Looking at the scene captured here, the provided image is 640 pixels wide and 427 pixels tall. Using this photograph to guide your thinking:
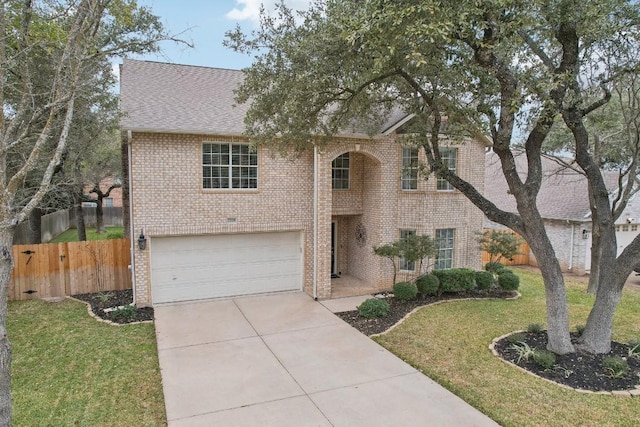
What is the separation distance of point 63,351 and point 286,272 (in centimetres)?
666

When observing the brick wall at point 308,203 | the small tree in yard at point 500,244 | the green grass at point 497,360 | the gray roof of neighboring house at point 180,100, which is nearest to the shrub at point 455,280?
the green grass at point 497,360

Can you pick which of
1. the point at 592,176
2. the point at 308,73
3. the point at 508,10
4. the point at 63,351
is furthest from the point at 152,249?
the point at 592,176

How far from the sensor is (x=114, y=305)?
11.5 m

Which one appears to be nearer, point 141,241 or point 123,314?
point 123,314

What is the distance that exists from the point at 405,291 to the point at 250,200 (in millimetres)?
5568

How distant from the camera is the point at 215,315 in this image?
11.0 m

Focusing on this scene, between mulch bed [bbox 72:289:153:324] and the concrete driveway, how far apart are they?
449mm

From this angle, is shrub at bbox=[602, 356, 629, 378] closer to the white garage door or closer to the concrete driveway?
the concrete driveway

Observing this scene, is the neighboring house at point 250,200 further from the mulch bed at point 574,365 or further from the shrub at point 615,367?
the shrub at point 615,367

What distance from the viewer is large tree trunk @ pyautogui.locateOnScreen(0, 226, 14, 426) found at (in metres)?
4.26

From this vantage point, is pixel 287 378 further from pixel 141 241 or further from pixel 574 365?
pixel 141 241

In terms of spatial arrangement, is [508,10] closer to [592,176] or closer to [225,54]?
[592,176]

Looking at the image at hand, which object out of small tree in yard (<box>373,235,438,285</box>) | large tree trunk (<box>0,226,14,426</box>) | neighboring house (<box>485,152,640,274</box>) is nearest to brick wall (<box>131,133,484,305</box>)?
small tree in yard (<box>373,235,438,285</box>)

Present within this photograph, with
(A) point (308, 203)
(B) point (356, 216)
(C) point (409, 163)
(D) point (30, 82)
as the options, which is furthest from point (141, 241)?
(C) point (409, 163)
